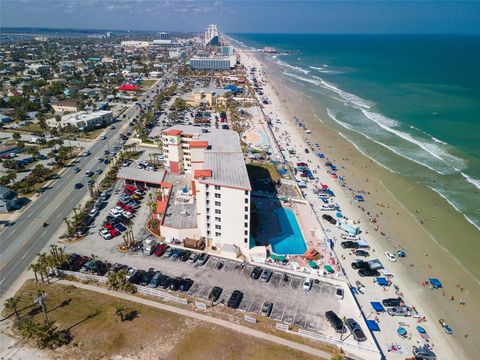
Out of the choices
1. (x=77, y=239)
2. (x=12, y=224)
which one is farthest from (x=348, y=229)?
(x=12, y=224)

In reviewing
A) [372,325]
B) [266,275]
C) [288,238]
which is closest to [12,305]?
[266,275]

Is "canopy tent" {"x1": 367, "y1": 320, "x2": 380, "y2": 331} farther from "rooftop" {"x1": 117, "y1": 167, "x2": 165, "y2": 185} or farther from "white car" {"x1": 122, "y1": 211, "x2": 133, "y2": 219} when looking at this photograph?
"rooftop" {"x1": 117, "y1": 167, "x2": 165, "y2": 185}

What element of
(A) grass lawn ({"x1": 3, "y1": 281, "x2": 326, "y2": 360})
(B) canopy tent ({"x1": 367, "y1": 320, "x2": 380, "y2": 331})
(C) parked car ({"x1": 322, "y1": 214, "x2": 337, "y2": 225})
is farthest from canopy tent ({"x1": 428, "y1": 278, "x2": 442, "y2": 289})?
(A) grass lawn ({"x1": 3, "y1": 281, "x2": 326, "y2": 360})

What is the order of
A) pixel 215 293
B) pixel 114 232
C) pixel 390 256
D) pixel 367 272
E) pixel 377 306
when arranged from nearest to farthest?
pixel 215 293
pixel 377 306
pixel 367 272
pixel 390 256
pixel 114 232

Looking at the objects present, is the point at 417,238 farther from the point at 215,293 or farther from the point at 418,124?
the point at 418,124

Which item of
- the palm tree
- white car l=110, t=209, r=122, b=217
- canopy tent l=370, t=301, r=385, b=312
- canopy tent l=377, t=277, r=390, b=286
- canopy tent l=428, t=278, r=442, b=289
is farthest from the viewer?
white car l=110, t=209, r=122, b=217
